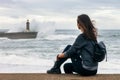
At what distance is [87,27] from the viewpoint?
610 cm

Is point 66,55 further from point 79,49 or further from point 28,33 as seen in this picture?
point 28,33

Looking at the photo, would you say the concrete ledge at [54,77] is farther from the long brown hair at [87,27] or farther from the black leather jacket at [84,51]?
the long brown hair at [87,27]

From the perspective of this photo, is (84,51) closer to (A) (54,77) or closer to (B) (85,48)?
(B) (85,48)

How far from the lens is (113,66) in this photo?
15.6 metres

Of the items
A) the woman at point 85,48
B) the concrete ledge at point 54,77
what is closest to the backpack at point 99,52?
the woman at point 85,48

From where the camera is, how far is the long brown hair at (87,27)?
608 centimetres

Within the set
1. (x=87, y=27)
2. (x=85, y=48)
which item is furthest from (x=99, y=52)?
(x=87, y=27)

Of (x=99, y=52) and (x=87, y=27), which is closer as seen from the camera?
(x=99, y=52)

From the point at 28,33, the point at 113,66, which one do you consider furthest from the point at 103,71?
the point at 28,33

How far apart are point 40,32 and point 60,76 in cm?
4332

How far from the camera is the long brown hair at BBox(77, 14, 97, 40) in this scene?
20.0 feet

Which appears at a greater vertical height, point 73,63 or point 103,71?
point 73,63

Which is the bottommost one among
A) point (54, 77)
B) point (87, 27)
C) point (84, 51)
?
point (54, 77)

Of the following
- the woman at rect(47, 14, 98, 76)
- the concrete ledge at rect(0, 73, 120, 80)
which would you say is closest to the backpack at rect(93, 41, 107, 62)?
the woman at rect(47, 14, 98, 76)
